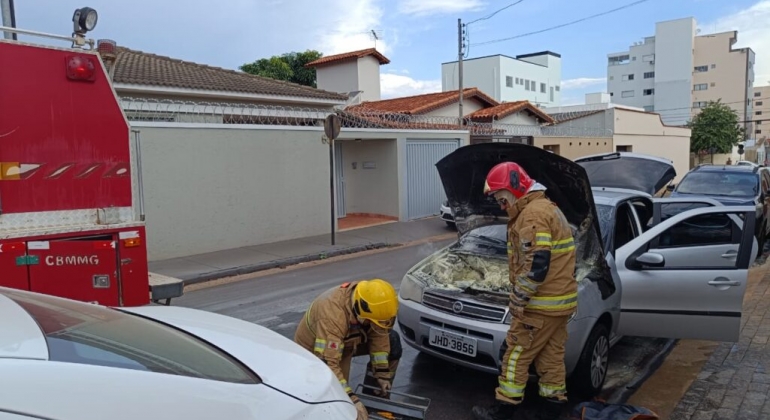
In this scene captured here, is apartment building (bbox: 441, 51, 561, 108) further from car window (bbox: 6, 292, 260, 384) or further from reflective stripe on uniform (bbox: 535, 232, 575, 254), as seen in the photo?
car window (bbox: 6, 292, 260, 384)

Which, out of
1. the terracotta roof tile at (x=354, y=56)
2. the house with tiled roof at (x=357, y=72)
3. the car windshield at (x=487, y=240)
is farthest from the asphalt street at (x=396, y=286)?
the terracotta roof tile at (x=354, y=56)

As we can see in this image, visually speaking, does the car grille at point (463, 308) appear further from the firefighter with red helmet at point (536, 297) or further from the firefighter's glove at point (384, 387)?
the firefighter's glove at point (384, 387)

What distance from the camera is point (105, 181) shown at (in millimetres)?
4703

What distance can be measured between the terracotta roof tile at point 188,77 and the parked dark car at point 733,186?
9.48 meters

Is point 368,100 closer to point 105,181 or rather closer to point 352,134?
point 352,134

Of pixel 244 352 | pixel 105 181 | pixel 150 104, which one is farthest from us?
pixel 150 104

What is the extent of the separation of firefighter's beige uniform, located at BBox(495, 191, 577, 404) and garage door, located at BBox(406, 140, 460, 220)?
12.7m

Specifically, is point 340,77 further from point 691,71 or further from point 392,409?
point 691,71

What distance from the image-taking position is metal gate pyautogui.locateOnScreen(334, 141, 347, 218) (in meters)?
16.6

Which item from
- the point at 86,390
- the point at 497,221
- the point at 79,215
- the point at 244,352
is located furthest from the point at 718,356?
the point at 79,215

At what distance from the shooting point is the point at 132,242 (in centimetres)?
475

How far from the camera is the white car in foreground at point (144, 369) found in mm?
1397

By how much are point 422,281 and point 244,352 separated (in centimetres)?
268

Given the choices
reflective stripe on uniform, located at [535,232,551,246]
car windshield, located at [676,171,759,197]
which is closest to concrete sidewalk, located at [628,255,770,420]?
reflective stripe on uniform, located at [535,232,551,246]
